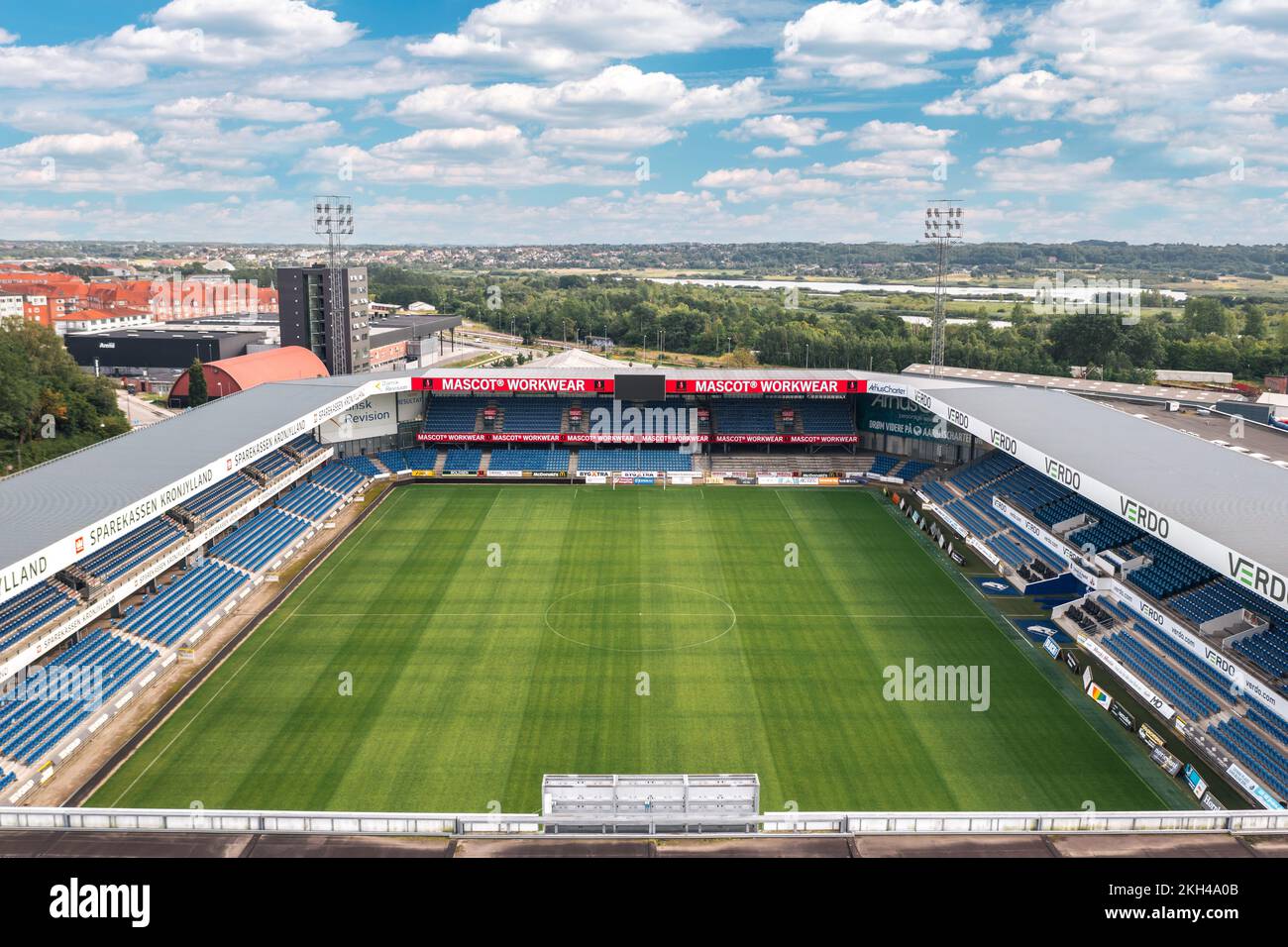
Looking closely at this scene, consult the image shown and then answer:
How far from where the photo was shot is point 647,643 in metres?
37.1

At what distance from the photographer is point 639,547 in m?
49.4

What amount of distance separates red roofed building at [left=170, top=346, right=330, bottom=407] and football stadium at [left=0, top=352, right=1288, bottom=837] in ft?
66.0

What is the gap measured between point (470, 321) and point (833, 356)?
258 feet

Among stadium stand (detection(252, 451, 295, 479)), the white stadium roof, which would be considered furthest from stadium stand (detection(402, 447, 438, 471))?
stadium stand (detection(252, 451, 295, 479))

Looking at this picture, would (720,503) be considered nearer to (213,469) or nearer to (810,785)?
(213,469)

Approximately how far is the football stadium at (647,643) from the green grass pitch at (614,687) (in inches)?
6.1

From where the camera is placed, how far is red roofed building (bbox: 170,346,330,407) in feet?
256

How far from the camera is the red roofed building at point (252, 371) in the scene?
78.0 m

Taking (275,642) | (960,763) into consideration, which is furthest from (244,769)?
(960,763)

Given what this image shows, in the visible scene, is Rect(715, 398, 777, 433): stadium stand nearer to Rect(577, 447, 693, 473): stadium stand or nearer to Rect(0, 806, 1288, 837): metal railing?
Rect(577, 447, 693, 473): stadium stand

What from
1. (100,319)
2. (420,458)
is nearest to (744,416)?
(420,458)

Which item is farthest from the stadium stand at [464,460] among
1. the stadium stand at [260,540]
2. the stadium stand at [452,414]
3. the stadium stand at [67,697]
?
the stadium stand at [67,697]

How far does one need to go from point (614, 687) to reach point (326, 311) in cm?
6745

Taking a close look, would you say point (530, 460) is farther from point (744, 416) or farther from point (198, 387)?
point (198, 387)
